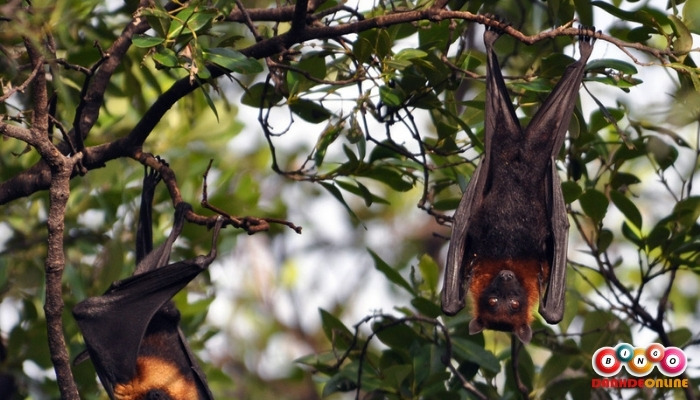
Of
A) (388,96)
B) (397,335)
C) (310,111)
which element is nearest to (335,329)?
(397,335)

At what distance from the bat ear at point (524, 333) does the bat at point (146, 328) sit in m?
1.91

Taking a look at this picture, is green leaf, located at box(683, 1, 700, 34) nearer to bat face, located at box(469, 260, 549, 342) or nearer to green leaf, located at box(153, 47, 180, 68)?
bat face, located at box(469, 260, 549, 342)

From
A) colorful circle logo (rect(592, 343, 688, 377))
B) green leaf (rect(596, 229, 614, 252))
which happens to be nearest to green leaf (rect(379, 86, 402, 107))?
green leaf (rect(596, 229, 614, 252))

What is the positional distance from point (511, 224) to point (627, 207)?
0.77 m

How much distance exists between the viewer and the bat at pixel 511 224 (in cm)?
525

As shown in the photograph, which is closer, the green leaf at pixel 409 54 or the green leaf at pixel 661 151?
the green leaf at pixel 409 54

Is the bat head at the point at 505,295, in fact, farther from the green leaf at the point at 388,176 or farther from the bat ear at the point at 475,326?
the green leaf at the point at 388,176

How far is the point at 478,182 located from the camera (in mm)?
5418

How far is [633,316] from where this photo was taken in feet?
19.7

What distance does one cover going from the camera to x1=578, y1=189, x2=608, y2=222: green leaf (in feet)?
18.0

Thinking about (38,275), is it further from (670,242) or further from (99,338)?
(670,242)

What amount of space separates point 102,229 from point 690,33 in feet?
15.0

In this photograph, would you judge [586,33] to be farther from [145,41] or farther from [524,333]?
[145,41]

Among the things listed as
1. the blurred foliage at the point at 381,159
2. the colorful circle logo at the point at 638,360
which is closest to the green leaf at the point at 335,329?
the blurred foliage at the point at 381,159
